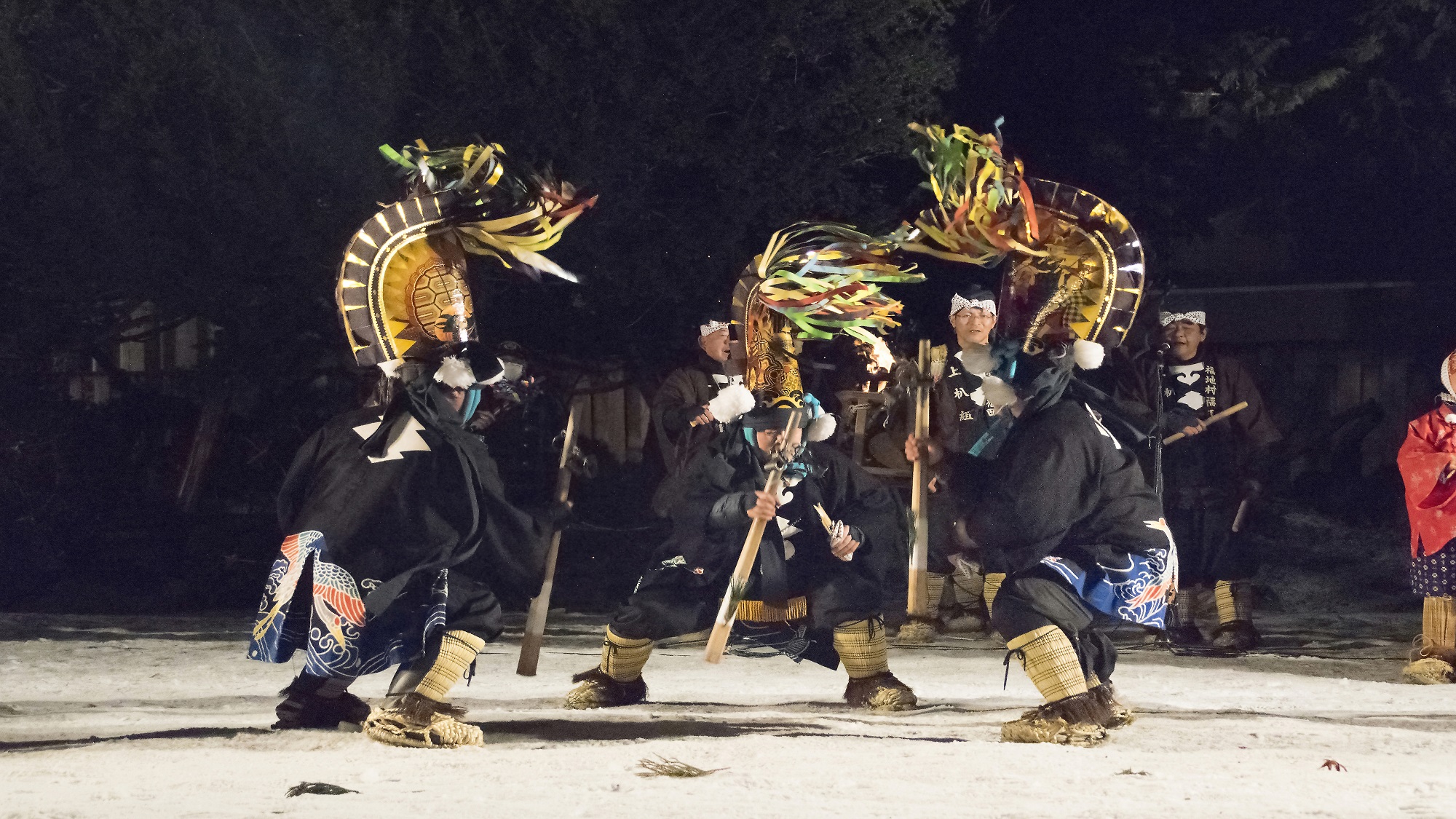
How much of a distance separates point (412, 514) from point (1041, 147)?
24.7 ft

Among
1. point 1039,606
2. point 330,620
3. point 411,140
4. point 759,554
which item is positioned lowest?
point 330,620

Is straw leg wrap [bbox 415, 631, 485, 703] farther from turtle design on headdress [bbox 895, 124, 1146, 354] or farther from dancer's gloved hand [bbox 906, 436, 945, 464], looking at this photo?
dancer's gloved hand [bbox 906, 436, 945, 464]

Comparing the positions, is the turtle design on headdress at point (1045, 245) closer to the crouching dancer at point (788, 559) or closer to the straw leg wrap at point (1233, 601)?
the crouching dancer at point (788, 559)

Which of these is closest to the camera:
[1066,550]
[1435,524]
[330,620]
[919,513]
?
[330,620]

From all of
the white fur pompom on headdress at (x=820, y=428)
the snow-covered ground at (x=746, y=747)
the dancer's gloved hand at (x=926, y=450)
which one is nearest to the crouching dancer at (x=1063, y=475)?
the snow-covered ground at (x=746, y=747)

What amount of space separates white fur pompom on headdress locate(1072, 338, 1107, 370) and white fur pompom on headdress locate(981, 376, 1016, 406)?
0.80 ft

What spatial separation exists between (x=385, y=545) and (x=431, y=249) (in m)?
1.04

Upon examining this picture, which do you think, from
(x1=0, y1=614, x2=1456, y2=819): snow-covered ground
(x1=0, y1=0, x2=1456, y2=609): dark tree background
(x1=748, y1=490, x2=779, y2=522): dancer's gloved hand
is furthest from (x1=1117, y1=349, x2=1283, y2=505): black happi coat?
(x1=748, y1=490, x2=779, y2=522): dancer's gloved hand

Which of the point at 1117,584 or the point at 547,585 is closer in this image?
the point at 1117,584

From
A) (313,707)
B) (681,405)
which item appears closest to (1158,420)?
(681,405)

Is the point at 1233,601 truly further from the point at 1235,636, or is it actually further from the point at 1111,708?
the point at 1111,708

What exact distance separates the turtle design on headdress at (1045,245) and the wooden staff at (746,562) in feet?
A: 2.96

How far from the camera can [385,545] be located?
19.6 feet

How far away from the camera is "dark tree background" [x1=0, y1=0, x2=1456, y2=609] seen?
10289 millimetres
